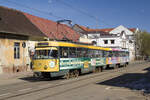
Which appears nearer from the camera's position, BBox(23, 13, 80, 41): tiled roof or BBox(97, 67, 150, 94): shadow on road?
BBox(97, 67, 150, 94): shadow on road

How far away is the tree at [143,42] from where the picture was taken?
71206 mm

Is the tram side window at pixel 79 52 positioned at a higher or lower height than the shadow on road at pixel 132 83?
higher

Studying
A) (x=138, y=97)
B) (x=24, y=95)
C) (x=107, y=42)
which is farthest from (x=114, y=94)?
(x=107, y=42)

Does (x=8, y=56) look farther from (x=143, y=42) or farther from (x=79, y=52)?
(x=143, y=42)

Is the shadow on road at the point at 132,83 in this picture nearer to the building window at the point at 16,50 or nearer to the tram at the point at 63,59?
the tram at the point at 63,59

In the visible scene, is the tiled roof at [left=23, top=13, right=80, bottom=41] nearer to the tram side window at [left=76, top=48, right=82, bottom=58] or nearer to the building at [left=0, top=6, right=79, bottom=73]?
the building at [left=0, top=6, right=79, bottom=73]

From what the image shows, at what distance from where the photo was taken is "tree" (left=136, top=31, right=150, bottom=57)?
71206 mm

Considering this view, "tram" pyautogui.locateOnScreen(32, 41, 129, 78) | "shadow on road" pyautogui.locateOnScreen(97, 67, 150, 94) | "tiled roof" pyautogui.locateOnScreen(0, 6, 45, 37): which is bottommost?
"shadow on road" pyautogui.locateOnScreen(97, 67, 150, 94)

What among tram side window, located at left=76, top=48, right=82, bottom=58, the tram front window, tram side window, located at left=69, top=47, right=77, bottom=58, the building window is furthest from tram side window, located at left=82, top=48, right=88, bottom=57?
the building window

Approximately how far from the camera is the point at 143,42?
72.2m

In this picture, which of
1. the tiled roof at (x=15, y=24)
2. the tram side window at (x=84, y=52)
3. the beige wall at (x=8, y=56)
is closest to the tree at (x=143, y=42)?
the tiled roof at (x=15, y=24)

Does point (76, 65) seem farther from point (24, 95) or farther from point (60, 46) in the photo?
point (24, 95)

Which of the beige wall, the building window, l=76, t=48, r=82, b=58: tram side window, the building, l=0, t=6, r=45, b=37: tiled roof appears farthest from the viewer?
the building window

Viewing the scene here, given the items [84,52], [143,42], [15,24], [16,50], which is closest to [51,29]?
[15,24]
